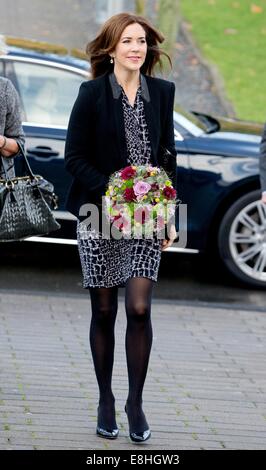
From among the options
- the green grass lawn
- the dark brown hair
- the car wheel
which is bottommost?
the green grass lawn

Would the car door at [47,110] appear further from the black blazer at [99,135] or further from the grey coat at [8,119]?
the black blazer at [99,135]

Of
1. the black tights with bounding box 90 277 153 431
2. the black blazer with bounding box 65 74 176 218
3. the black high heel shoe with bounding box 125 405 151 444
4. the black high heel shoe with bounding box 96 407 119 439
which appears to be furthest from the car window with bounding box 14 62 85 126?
the black high heel shoe with bounding box 125 405 151 444

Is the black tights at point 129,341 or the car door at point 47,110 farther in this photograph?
the car door at point 47,110

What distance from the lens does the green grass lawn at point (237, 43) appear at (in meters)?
19.1

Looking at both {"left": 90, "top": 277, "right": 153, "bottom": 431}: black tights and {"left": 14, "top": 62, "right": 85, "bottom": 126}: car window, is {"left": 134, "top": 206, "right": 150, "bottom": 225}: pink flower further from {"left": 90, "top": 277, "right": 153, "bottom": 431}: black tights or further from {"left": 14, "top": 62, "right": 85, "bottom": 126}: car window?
{"left": 14, "top": 62, "right": 85, "bottom": 126}: car window

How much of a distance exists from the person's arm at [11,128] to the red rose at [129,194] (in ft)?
2.28

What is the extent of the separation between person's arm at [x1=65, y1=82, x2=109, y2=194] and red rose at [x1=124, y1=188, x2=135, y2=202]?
0.40 feet

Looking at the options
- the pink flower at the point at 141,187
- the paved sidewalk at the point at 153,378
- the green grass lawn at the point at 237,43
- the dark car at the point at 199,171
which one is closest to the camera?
the pink flower at the point at 141,187

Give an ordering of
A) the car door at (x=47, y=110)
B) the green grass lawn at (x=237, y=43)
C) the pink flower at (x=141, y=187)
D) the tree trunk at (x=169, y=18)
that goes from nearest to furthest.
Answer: the pink flower at (x=141, y=187) < the car door at (x=47, y=110) < the tree trunk at (x=169, y=18) < the green grass lawn at (x=237, y=43)

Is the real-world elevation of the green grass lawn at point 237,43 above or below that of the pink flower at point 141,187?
below

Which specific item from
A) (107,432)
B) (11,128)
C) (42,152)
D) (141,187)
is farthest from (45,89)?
(107,432)

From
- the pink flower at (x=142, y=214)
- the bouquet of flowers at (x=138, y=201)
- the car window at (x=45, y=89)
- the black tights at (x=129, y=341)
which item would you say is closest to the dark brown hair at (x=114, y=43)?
the bouquet of flowers at (x=138, y=201)

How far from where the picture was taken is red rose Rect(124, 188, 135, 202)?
538 cm
